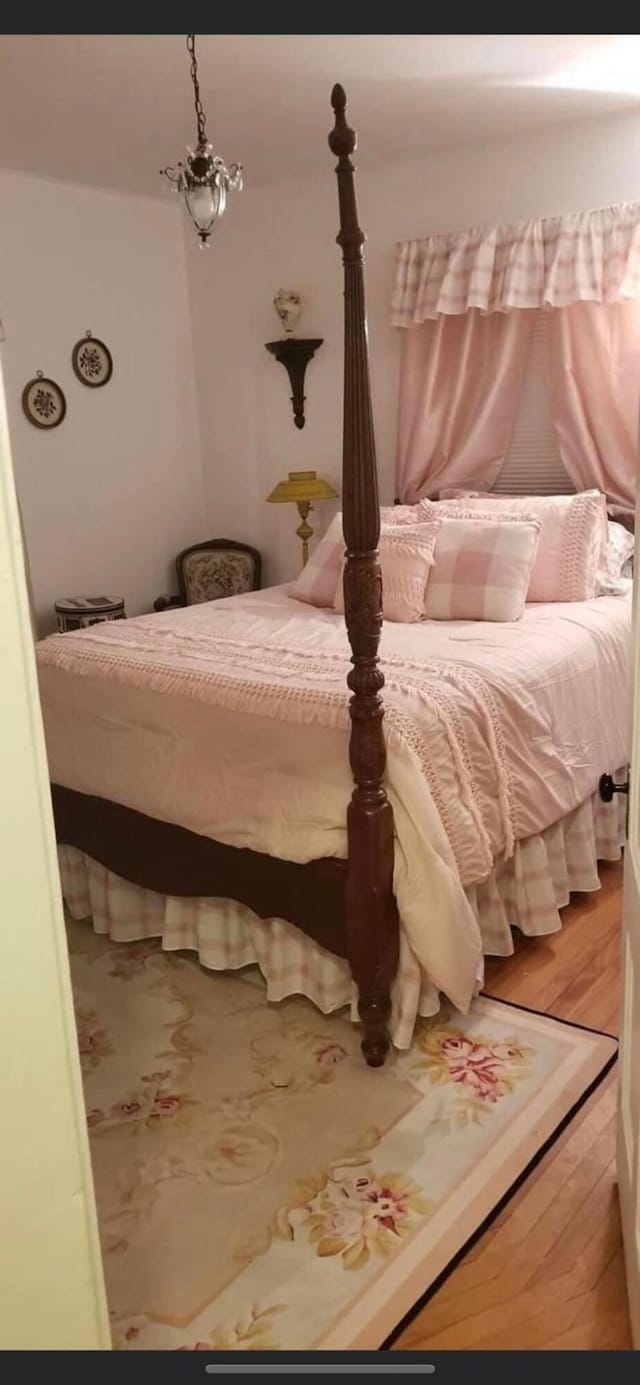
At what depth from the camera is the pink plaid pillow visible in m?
3.24

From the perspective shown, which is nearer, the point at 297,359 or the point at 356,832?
the point at 356,832

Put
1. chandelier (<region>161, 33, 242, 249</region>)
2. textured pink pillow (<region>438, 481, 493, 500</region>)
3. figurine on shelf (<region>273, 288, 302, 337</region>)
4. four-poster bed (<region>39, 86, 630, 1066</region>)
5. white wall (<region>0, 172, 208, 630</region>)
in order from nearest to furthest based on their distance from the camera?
four-poster bed (<region>39, 86, 630, 1066</region>)
chandelier (<region>161, 33, 242, 249</region>)
textured pink pillow (<region>438, 481, 493, 500</region>)
white wall (<region>0, 172, 208, 630</region>)
figurine on shelf (<region>273, 288, 302, 337</region>)

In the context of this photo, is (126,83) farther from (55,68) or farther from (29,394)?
(29,394)

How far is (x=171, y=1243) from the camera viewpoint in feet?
6.05

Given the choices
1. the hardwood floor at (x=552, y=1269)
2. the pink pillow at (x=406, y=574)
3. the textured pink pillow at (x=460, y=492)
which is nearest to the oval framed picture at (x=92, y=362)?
the textured pink pillow at (x=460, y=492)

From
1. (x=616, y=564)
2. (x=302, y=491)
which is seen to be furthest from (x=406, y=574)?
(x=302, y=491)

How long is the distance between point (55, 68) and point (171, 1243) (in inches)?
123

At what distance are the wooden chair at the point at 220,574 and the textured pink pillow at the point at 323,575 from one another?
120cm

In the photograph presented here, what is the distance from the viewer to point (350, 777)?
2264mm

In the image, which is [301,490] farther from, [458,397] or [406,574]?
[406,574]

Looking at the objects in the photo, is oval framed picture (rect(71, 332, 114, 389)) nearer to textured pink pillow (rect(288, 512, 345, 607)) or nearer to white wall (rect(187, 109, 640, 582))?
white wall (rect(187, 109, 640, 582))

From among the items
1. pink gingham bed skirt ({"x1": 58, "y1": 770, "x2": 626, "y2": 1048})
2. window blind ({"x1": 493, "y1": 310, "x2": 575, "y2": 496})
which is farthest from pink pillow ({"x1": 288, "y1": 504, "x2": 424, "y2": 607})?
pink gingham bed skirt ({"x1": 58, "y1": 770, "x2": 626, "y2": 1048})

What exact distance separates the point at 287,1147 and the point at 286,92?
3142mm

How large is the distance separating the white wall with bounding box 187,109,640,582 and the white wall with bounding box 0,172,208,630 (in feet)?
0.56
